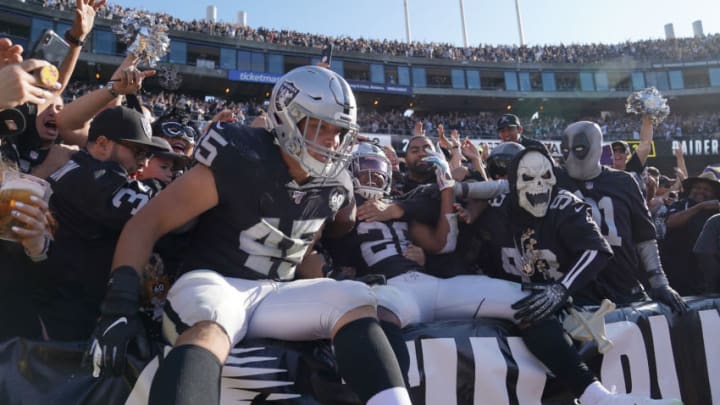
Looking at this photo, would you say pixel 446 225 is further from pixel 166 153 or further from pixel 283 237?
pixel 166 153

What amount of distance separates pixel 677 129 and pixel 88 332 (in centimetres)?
3874

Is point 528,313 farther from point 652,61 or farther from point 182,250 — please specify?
point 652,61

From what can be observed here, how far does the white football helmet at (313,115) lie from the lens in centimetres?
253

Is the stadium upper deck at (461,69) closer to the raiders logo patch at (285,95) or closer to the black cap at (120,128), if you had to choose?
the black cap at (120,128)

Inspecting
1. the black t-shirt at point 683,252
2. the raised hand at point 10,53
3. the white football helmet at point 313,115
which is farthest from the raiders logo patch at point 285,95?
the black t-shirt at point 683,252

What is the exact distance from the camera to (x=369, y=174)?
3.71 m

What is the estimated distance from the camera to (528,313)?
288 centimetres

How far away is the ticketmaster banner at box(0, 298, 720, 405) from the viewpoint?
2.16 meters

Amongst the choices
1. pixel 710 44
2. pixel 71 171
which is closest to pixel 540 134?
pixel 710 44

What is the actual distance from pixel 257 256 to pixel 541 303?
5.42ft

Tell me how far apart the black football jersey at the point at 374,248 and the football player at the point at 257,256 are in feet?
2.13

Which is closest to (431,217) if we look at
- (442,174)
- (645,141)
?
(442,174)

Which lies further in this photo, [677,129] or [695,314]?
[677,129]

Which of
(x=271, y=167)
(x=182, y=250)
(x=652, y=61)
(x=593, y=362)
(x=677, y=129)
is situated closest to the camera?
(x=271, y=167)
